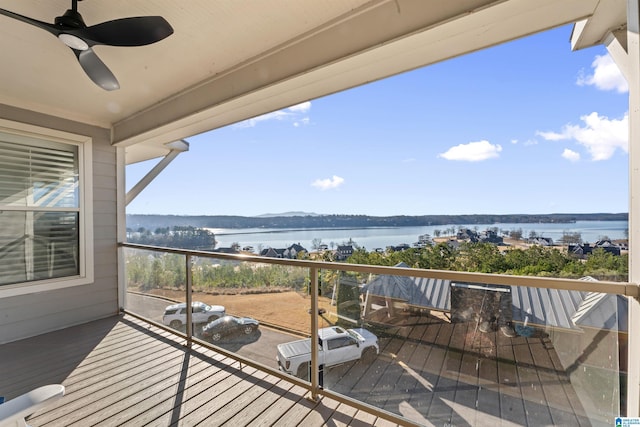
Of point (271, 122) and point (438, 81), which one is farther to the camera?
point (271, 122)

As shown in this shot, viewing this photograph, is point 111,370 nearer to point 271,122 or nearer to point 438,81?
point 438,81

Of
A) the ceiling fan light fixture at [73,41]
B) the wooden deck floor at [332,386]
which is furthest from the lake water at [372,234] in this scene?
the ceiling fan light fixture at [73,41]

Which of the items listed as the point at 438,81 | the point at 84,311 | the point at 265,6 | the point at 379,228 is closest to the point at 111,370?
the point at 84,311

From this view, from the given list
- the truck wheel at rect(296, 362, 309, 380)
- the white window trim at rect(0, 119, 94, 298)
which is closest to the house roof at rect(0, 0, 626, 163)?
the white window trim at rect(0, 119, 94, 298)

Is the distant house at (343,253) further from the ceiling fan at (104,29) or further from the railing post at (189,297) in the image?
the ceiling fan at (104,29)

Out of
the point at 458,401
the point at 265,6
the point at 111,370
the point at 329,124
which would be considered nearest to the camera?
the point at 458,401

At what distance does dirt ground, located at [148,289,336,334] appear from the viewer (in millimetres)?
2195

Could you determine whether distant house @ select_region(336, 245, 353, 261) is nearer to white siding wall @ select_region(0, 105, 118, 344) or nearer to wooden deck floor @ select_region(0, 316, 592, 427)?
wooden deck floor @ select_region(0, 316, 592, 427)

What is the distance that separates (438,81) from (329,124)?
5.50 m

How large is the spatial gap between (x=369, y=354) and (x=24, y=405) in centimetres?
170

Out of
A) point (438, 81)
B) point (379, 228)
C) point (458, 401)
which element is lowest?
point (458, 401)

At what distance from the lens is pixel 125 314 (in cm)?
393

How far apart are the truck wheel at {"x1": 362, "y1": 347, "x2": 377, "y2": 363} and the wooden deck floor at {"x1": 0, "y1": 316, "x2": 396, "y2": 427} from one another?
35 cm

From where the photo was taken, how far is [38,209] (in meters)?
3.33
